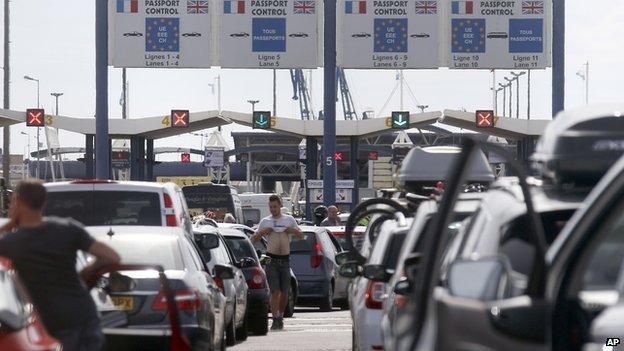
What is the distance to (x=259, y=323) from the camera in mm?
22812

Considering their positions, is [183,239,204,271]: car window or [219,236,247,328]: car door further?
[219,236,247,328]: car door

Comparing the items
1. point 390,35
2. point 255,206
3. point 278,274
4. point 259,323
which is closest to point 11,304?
point 259,323

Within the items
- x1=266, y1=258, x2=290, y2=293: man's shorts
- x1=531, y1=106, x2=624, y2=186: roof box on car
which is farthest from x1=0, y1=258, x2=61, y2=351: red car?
x1=266, y1=258, x2=290, y2=293: man's shorts

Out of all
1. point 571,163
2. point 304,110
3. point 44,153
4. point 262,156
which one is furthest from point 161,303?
point 304,110

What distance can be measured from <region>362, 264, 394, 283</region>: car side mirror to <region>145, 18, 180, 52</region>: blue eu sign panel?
103 ft

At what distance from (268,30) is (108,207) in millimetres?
26671

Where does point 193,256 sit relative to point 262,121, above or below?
below

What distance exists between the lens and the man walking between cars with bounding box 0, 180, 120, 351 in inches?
388

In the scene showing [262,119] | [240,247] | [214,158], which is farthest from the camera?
[214,158]

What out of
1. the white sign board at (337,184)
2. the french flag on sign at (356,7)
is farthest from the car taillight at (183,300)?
the white sign board at (337,184)

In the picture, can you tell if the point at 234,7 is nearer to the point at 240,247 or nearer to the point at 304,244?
the point at 304,244

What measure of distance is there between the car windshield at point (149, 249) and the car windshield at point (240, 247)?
32.4ft

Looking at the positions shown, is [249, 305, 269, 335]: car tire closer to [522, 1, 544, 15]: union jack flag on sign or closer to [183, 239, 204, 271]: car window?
[183, 239, 204, 271]: car window

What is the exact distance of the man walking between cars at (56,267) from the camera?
9852mm
